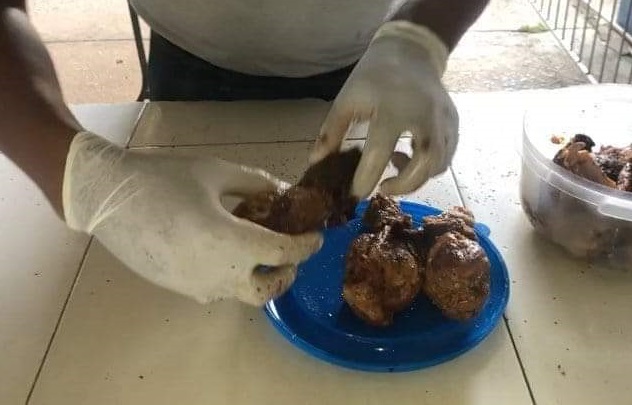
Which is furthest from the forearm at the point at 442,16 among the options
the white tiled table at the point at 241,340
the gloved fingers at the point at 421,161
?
the white tiled table at the point at 241,340

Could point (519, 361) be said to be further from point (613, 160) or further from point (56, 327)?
point (56, 327)

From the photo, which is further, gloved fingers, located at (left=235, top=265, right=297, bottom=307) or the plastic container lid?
the plastic container lid

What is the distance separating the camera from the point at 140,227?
0.67 m

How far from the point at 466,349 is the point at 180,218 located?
1.01 ft

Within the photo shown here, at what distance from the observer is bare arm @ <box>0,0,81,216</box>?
2.38 feet

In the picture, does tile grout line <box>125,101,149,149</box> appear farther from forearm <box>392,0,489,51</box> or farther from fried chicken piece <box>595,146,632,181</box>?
fried chicken piece <box>595,146,632,181</box>

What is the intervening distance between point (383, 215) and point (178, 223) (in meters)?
0.26

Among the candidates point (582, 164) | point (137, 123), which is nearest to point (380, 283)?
point (582, 164)

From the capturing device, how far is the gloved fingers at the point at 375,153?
74 cm

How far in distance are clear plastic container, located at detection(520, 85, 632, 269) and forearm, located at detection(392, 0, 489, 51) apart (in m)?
0.16

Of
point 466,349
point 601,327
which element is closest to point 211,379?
point 466,349

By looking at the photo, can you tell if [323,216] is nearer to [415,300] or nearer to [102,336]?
[415,300]

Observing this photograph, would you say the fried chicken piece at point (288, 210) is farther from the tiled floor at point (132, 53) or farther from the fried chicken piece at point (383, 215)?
the tiled floor at point (132, 53)

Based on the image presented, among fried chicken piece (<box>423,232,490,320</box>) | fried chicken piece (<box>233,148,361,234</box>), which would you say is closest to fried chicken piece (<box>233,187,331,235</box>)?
fried chicken piece (<box>233,148,361,234</box>)
